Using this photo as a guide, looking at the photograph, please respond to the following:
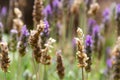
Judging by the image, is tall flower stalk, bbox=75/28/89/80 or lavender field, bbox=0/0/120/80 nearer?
tall flower stalk, bbox=75/28/89/80

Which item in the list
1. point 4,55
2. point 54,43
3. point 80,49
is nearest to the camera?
point 80,49

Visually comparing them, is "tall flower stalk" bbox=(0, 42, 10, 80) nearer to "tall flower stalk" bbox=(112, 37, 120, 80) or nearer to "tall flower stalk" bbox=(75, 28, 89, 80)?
"tall flower stalk" bbox=(75, 28, 89, 80)

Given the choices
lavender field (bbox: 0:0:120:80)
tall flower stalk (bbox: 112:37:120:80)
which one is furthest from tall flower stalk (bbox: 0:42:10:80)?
tall flower stalk (bbox: 112:37:120:80)

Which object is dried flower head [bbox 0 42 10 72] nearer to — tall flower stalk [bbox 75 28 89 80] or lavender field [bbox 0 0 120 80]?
lavender field [bbox 0 0 120 80]

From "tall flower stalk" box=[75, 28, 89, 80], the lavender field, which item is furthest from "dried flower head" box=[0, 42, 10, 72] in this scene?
"tall flower stalk" box=[75, 28, 89, 80]

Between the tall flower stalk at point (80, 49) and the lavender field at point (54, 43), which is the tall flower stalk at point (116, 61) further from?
the tall flower stalk at point (80, 49)

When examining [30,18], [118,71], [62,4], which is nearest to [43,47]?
[118,71]

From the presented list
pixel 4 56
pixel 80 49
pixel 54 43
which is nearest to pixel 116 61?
pixel 80 49

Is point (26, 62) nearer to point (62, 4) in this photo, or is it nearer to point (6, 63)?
point (62, 4)

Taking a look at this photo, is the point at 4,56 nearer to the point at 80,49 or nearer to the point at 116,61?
the point at 80,49

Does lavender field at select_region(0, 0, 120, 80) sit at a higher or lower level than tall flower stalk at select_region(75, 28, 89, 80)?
higher

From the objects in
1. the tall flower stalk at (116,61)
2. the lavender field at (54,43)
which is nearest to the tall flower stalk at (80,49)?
the lavender field at (54,43)
